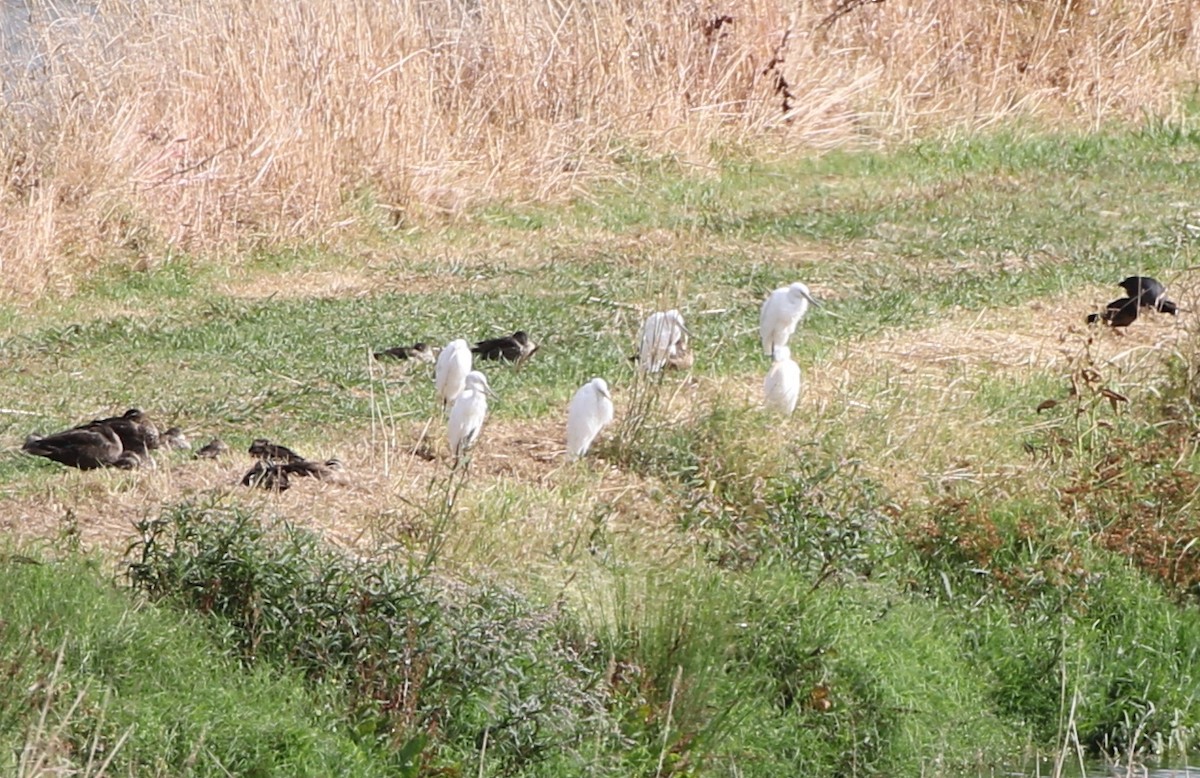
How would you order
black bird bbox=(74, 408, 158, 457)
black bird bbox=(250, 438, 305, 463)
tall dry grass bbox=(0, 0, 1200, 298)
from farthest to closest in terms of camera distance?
1. tall dry grass bbox=(0, 0, 1200, 298)
2. black bird bbox=(74, 408, 158, 457)
3. black bird bbox=(250, 438, 305, 463)

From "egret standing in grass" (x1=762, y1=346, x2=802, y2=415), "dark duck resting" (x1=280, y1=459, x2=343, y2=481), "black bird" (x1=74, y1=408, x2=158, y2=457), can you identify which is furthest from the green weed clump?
"egret standing in grass" (x1=762, y1=346, x2=802, y2=415)

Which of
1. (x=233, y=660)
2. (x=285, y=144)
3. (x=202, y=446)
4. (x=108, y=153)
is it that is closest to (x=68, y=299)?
(x=108, y=153)

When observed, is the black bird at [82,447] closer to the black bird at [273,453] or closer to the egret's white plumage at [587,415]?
the black bird at [273,453]

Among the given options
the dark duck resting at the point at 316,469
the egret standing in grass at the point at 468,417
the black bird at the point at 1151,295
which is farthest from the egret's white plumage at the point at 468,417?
the black bird at the point at 1151,295

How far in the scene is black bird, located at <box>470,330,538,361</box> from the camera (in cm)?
1058

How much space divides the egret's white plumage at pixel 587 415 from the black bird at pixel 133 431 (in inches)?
70.4

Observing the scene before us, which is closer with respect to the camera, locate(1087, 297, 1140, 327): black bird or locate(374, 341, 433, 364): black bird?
locate(374, 341, 433, 364): black bird

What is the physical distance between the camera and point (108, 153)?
42.2ft

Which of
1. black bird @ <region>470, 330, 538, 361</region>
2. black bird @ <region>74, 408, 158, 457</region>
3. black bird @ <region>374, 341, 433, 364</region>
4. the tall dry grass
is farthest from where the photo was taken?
the tall dry grass

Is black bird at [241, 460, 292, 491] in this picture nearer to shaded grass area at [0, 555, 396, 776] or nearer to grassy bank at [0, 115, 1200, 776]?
grassy bank at [0, 115, 1200, 776]

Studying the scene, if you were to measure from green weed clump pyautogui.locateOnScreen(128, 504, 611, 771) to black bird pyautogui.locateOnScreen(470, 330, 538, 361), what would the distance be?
12.0ft

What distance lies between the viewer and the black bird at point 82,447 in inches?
331

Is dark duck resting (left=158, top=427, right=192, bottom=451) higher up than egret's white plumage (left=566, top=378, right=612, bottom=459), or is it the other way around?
egret's white plumage (left=566, top=378, right=612, bottom=459)

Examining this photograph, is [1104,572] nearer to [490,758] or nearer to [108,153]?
[490,758]
